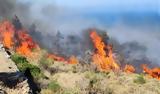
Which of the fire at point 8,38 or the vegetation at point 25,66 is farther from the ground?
the vegetation at point 25,66

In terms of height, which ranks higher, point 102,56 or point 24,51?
point 24,51

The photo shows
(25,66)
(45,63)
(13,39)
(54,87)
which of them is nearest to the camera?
(54,87)

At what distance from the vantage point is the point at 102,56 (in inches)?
3907

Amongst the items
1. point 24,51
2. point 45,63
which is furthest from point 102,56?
point 45,63

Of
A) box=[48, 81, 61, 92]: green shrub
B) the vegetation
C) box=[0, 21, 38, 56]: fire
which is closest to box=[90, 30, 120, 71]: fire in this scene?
box=[0, 21, 38, 56]: fire

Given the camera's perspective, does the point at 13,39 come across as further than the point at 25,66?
Yes

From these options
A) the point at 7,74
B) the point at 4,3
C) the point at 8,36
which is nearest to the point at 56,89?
the point at 7,74

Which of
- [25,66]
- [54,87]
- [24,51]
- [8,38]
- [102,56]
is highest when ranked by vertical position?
[25,66]

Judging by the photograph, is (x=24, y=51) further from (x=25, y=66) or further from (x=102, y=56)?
(x=25, y=66)

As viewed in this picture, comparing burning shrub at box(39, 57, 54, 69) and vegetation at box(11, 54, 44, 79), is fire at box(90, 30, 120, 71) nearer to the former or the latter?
burning shrub at box(39, 57, 54, 69)

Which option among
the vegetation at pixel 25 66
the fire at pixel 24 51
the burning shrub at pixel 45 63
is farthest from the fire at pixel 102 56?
the vegetation at pixel 25 66

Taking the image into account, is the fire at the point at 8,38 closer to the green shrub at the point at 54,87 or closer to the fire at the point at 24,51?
the fire at the point at 24,51

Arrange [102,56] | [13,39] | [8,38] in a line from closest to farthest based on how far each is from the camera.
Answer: [8,38]
[13,39]
[102,56]

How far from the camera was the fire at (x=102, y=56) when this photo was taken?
87.8 meters
